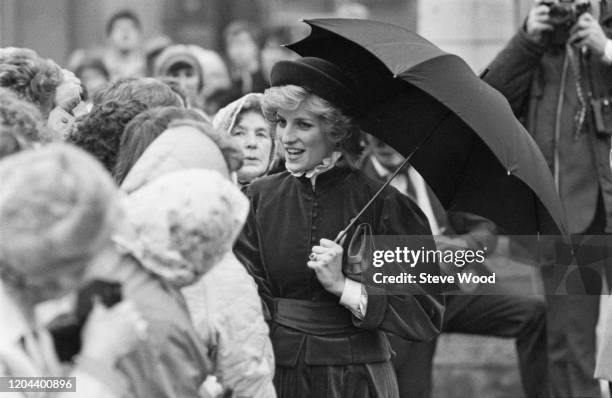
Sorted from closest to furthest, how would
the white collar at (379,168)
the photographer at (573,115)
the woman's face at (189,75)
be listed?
the photographer at (573,115) → the white collar at (379,168) → the woman's face at (189,75)

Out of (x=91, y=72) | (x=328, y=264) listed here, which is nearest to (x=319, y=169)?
(x=328, y=264)

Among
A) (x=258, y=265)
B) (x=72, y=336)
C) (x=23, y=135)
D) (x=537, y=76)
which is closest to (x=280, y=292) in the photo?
(x=258, y=265)

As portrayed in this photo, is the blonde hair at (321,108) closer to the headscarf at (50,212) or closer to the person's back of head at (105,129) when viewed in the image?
the person's back of head at (105,129)

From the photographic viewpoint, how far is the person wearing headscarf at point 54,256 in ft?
10.4

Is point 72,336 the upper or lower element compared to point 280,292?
upper

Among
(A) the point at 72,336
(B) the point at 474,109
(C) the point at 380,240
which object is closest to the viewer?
(A) the point at 72,336

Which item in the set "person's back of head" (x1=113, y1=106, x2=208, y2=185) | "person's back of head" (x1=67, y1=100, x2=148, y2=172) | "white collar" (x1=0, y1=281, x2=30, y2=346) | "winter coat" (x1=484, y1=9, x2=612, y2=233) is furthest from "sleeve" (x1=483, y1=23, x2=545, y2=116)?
"white collar" (x1=0, y1=281, x2=30, y2=346)

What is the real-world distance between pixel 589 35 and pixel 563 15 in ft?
0.72

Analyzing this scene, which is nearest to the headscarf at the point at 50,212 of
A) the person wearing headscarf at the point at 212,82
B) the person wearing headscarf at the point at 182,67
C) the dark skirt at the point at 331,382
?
the dark skirt at the point at 331,382

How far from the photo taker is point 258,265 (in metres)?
5.56

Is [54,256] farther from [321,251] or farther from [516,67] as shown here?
[516,67]

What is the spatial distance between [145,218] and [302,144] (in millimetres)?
1896

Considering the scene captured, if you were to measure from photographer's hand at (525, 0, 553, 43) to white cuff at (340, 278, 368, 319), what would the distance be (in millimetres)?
2643

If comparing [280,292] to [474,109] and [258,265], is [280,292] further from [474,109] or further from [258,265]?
[474,109]
